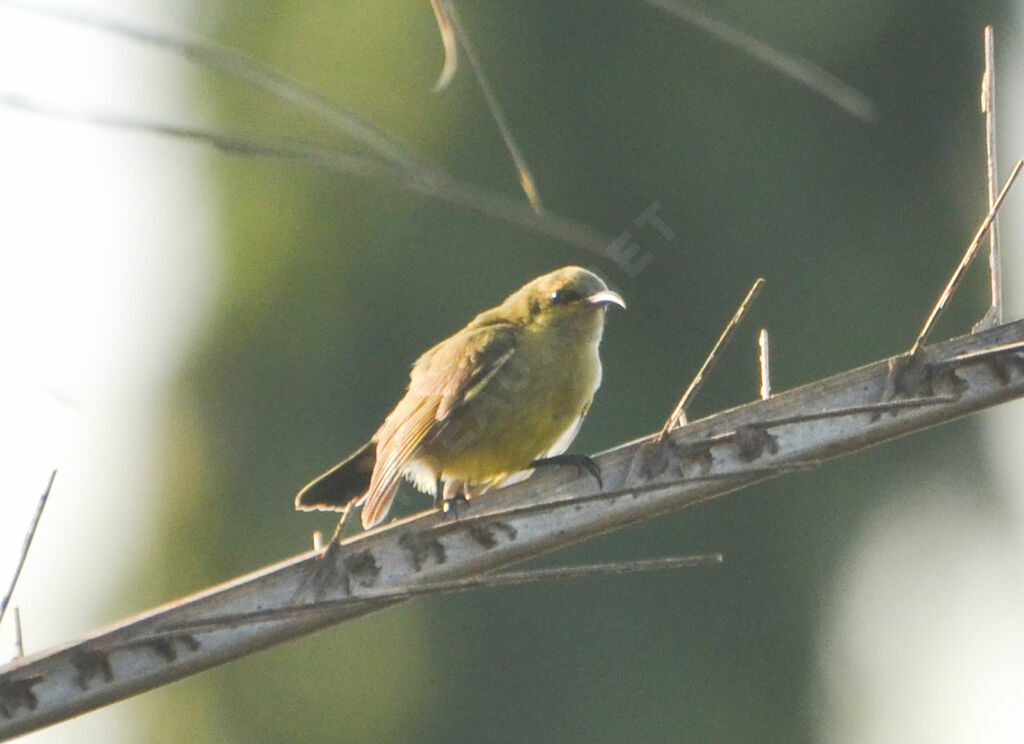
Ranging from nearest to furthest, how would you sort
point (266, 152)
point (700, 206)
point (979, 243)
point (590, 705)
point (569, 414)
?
point (266, 152)
point (979, 243)
point (569, 414)
point (590, 705)
point (700, 206)

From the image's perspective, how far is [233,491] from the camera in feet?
74.2

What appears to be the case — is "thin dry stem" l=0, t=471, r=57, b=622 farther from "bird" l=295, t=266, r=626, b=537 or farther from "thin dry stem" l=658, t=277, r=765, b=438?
"bird" l=295, t=266, r=626, b=537

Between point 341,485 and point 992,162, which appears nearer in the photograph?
point 992,162

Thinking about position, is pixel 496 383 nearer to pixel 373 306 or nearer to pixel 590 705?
pixel 590 705

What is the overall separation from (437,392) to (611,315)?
14071 mm

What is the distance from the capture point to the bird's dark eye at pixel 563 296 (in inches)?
256

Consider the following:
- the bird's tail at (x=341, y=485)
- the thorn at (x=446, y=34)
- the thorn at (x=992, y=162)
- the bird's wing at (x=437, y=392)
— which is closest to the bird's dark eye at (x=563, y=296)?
the bird's wing at (x=437, y=392)

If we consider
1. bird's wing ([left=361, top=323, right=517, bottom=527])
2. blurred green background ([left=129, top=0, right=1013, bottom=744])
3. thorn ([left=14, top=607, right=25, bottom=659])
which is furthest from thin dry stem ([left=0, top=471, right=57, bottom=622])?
blurred green background ([left=129, top=0, right=1013, bottom=744])

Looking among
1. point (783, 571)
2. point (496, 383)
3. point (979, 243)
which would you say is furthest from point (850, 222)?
point (979, 243)

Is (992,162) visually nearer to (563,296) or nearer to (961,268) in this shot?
(961,268)

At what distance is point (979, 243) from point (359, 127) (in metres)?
1.23

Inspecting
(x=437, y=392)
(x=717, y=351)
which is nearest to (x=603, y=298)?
(x=437, y=392)

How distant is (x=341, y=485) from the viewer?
5.81m

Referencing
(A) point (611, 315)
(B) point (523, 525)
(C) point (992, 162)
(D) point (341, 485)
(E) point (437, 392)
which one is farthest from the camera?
(A) point (611, 315)
